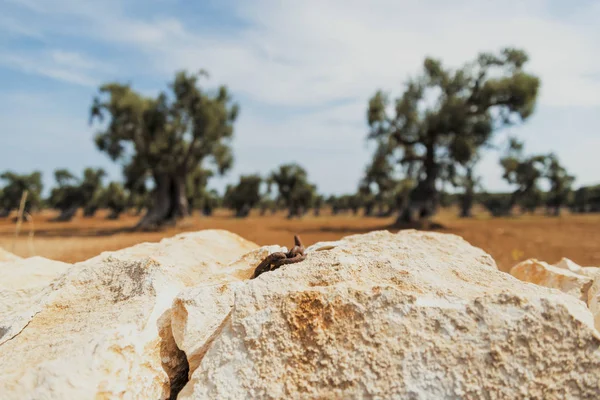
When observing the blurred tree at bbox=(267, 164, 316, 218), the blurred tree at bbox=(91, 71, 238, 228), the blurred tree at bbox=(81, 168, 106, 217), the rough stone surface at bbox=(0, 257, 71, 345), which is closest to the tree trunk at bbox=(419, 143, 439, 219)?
the blurred tree at bbox=(91, 71, 238, 228)

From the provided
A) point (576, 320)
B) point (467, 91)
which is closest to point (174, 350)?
point (576, 320)

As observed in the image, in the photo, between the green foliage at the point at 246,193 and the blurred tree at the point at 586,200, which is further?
the blurred tree at the point at 586,200

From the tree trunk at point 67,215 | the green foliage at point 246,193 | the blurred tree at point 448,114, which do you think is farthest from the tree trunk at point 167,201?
the green foliage at point 246,193

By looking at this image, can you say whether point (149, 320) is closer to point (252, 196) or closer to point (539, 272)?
point (539, 272)

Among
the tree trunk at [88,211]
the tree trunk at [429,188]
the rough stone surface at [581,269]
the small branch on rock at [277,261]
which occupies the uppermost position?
the tree trunk at [429,188]

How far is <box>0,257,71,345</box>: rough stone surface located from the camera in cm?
269

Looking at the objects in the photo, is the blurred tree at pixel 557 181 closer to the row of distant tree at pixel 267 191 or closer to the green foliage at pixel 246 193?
the row of distant tree at pixel 267 191

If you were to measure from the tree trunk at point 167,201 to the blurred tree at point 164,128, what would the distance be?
0.21 ft

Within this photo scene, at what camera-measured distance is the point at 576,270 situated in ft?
12.5

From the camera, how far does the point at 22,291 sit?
3385 mm

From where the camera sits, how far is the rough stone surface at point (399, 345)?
1.89 metres

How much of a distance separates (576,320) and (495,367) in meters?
0.48

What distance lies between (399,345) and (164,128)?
23.8m

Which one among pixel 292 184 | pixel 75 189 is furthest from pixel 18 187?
pixel 292 184
